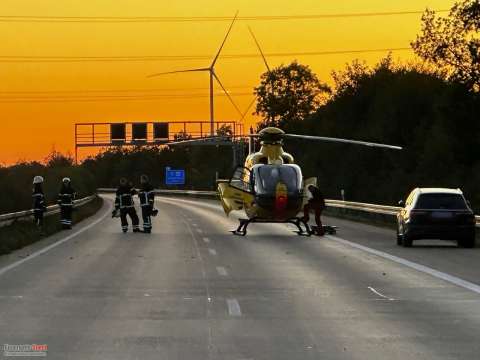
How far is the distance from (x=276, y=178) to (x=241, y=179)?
298cm

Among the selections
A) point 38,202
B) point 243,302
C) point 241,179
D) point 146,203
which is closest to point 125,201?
point 146,203

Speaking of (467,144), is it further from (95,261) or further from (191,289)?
(191,289)

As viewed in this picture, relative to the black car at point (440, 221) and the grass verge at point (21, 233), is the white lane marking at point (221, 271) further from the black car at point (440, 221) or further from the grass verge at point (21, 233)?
the black car at point (440, 221)

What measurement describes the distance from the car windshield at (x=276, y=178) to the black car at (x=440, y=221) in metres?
6.63

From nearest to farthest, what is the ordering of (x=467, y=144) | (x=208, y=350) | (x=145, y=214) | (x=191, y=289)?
(x=208, y=350)
(x=191, y=289)
(x=145, y=214)
(x=467, y=144)

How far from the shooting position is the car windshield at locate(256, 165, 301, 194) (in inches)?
1240

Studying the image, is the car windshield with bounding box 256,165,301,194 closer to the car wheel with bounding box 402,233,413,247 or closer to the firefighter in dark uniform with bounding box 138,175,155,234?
the firefighter in dark uniform with bounding box 138,175,155,234

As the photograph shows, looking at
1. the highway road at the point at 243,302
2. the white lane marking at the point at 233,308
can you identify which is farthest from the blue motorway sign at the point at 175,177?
the white lane marking at the point at 233,308

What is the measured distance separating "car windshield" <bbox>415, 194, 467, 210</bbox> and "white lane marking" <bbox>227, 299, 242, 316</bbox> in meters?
12.6

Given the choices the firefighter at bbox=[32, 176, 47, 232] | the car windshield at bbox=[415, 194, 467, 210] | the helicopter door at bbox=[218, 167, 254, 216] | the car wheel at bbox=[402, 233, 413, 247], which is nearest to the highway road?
the car wheel at bbox=[402, 233, 413, 247]

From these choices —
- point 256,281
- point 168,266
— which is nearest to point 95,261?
point 168,266

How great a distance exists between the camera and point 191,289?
15203mm

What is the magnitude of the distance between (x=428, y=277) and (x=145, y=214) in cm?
1601

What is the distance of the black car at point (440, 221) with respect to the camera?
24953 mm
